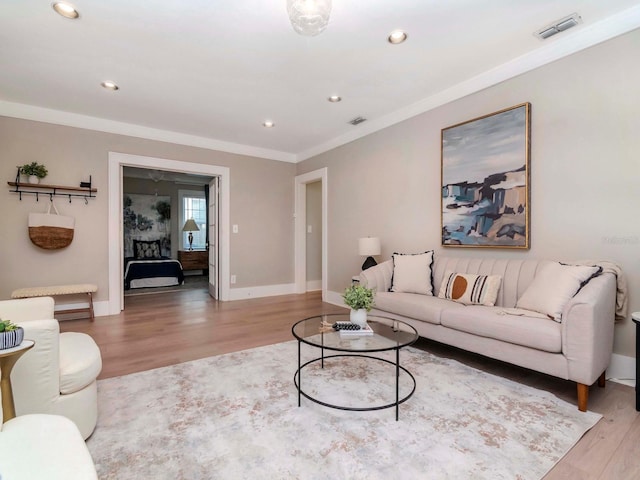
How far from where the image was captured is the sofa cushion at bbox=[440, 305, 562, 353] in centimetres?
207

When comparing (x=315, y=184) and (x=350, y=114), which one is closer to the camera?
(x=350, y=114)

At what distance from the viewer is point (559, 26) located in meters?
2.46

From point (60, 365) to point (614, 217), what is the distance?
12.3 ft

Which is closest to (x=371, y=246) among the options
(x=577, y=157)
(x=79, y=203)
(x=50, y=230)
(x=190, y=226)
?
(x=577, y=157)

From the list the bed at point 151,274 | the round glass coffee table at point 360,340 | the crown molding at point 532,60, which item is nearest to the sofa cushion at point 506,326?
the round glass coffee table at point 360,340

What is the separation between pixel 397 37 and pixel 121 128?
13.1 ft

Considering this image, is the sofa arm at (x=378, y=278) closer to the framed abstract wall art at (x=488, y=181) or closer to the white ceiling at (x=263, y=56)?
the framed abstract wall art at (x=488, y=181)

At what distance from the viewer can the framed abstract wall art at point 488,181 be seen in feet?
Result: 9.57

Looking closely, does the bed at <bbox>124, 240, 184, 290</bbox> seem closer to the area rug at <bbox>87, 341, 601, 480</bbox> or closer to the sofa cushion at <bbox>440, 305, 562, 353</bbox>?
the area rug at <bbox>87, 341, 601, 480</bbox>

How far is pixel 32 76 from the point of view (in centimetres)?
322

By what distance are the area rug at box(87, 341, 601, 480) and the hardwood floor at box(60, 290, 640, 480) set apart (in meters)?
0.10

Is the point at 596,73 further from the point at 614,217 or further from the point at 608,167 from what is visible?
the point at 614,217

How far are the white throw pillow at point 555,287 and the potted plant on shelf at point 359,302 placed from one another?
1.27m

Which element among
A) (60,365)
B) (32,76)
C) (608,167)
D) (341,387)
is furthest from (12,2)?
(608,167)
